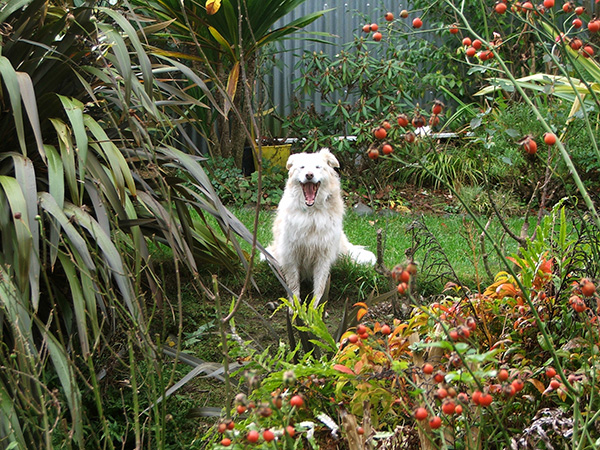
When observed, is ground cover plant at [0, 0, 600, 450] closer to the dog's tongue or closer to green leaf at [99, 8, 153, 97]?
green leaf at [99, 8, 153, 97]

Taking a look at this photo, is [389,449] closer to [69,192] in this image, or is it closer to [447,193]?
[69,192]

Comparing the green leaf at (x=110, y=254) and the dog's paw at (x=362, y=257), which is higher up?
the green leaf at (x=110, y=254)

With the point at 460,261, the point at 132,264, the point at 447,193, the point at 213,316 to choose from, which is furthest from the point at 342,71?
the point at 132,264

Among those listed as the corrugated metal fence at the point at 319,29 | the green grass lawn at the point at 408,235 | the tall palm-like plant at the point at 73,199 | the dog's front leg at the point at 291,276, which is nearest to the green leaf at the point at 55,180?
the tall palm-like plant at the point at 73,199

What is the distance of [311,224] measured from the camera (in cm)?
441

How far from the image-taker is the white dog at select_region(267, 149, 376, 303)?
432 centimetres

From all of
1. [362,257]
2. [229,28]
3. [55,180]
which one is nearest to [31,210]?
[55,180]

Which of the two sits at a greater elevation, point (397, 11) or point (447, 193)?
point (397, 11)

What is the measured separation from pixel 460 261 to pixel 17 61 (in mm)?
3085

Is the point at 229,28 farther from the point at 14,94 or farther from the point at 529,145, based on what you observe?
the point at 529,145

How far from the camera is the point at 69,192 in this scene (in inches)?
113

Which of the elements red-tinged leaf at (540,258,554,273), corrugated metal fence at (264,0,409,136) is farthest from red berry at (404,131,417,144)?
corrugated metal fence at (264,0,409,136)

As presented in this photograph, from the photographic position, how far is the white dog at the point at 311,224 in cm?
432

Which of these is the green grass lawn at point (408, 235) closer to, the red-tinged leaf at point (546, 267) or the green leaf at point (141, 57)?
the red-tinged leaf at point (546, 267)
